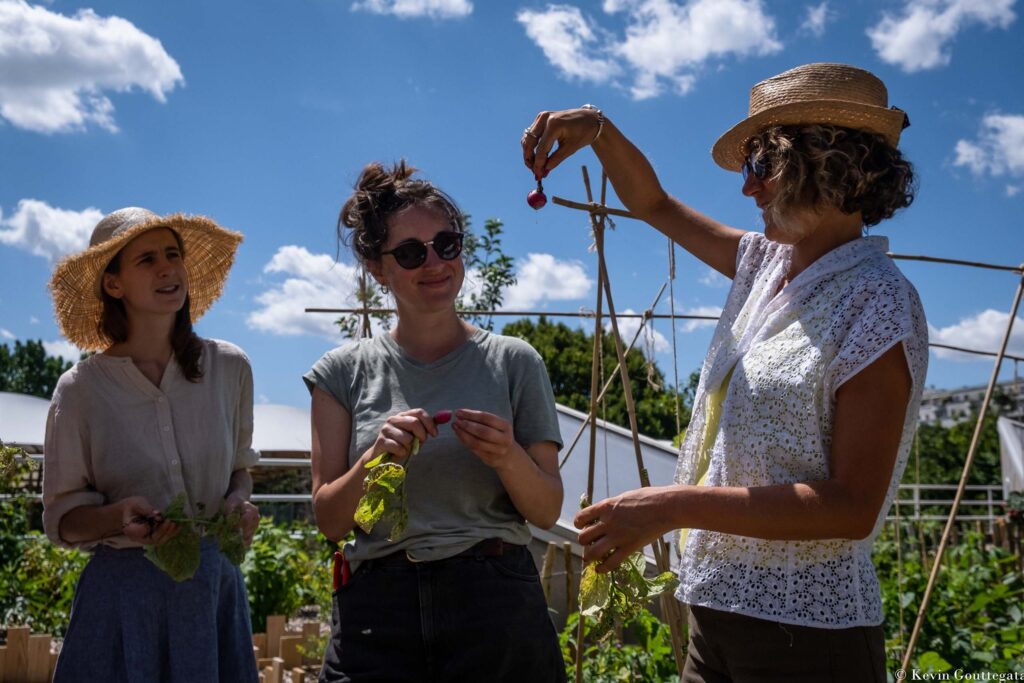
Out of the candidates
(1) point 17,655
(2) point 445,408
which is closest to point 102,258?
(2) point 445,408

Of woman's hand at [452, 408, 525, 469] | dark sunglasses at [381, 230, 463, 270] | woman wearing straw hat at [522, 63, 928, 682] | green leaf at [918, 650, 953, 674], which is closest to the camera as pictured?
woman wearing straw hat at [522, 63, 928, 682]

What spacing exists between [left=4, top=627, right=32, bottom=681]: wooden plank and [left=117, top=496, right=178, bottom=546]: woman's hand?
2692 millimetres

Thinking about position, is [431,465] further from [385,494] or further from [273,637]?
[273,637]

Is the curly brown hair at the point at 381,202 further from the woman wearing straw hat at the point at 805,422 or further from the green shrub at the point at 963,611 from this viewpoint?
the green shrub at the point at 963,611

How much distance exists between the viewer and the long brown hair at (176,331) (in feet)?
7.93

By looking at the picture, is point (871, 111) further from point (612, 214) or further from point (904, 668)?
point (904, 668)

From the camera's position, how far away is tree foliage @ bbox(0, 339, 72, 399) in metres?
37.7

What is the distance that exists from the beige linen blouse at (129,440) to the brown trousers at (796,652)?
135 cm

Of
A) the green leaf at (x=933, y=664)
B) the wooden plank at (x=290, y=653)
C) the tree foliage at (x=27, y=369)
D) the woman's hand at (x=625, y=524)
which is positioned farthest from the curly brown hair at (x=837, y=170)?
the tree foliage at (x=27, y=369)

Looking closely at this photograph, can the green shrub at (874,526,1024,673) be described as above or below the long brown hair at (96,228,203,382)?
below

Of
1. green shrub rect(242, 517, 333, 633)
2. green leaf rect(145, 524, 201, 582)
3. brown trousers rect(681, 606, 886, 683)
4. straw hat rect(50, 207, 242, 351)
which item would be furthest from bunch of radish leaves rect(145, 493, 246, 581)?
green shrub rect(242, 517, 333, 633)

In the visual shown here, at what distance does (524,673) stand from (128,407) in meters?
1.19

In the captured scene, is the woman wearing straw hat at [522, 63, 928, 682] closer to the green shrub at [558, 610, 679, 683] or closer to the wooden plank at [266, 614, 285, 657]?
the green shrub at [558, 610, 679, 683]

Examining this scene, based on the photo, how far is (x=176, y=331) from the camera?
2488mm
